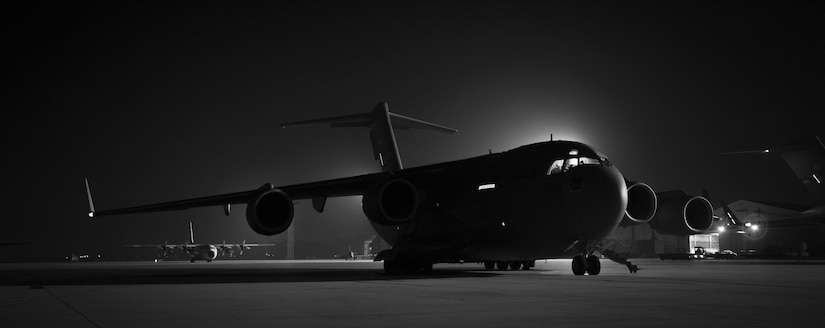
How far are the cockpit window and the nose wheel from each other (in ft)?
7.39

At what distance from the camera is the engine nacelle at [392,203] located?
62.2 ft

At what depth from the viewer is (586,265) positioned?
59.3 feet

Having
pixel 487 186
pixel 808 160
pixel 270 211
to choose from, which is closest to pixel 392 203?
pixel 487 186

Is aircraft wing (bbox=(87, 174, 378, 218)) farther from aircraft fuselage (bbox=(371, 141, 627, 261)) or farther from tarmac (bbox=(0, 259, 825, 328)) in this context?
tarmac (bbox=(0, 259, 825, 328))

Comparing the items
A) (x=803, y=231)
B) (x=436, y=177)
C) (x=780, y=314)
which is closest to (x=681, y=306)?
(x=780, y=314)

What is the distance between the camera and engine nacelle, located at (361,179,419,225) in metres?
19.0

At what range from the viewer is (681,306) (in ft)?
28.1

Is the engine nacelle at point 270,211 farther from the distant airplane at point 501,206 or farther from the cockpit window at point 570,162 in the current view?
the cockpit window at point 570,162

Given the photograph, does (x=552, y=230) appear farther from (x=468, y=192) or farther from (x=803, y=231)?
(x=803, y=231)

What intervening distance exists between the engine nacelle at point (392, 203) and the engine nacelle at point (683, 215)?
23.8 ft

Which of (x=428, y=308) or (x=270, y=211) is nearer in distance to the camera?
(x=428, y=308)

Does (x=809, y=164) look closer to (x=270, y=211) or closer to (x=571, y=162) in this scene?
(x=571, y=162)

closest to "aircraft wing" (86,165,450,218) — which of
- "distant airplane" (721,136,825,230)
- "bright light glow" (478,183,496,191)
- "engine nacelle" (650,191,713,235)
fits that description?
"bright light glow" (478,183,496,191)

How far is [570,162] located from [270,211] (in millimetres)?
7868
